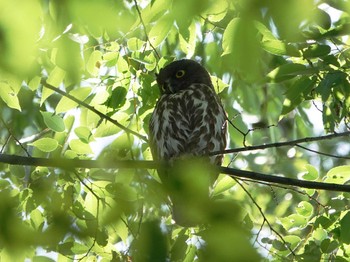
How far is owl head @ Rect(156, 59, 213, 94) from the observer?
3846 mm

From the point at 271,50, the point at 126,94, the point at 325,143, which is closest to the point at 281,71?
the point at 271,50

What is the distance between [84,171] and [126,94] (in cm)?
42

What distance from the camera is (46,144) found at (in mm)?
2625

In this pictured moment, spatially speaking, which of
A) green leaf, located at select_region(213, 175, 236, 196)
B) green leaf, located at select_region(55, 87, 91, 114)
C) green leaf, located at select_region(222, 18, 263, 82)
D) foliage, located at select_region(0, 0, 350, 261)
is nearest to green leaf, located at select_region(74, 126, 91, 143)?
foliage, located at select_region(0, 0, 350, 261)

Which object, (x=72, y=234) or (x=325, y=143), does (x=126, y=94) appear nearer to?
(x=72, y=234)

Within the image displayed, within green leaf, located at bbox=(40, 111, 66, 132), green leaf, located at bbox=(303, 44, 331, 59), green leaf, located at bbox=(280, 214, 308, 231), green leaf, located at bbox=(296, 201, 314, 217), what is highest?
green leaf, located at bbox=(303, 44, 331, 59)

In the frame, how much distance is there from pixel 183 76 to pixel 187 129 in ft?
1.98

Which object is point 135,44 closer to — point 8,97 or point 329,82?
point 8,97

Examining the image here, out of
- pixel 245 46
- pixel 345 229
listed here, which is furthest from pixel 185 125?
pixel 245 46

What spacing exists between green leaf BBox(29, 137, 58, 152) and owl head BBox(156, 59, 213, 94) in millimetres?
1280

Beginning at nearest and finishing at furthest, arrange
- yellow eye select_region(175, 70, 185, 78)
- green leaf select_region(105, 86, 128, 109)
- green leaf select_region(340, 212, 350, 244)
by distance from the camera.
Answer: green leaf select_region(340, 212, 350, 244), green leaf select_region(105, 86, 128, 109), yellow eye select_region(175, 70, 185, 78)

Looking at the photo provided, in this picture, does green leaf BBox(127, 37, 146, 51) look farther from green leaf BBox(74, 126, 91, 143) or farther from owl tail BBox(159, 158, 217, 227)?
owl tail BBox(159, 158, 217, 227)

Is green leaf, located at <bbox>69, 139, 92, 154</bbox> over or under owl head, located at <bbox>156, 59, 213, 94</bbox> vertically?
under

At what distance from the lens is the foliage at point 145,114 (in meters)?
0.78
